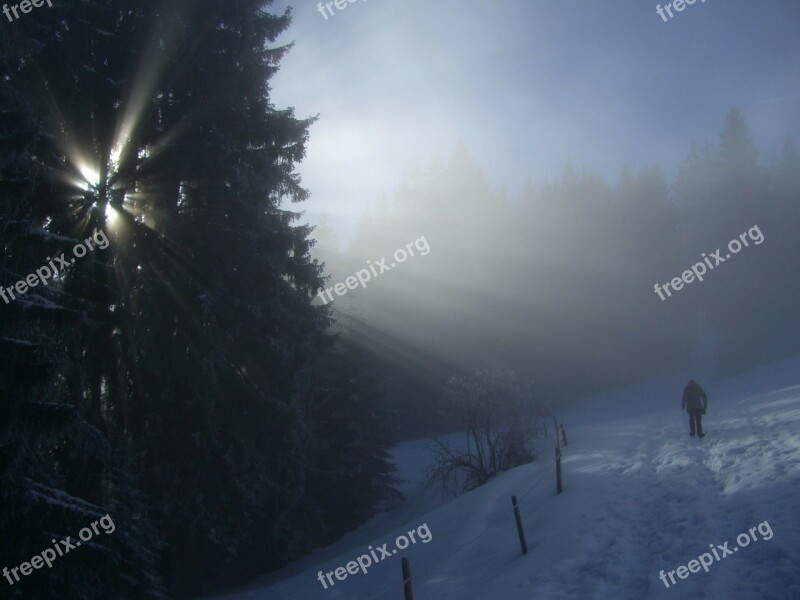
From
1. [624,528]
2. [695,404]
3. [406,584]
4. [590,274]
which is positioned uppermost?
[590,274]

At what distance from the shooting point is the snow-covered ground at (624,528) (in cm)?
802

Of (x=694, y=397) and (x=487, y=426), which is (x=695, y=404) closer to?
(x=694, y=397)

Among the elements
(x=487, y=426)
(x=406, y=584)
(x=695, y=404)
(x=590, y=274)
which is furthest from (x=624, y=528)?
(x=590, y=274)

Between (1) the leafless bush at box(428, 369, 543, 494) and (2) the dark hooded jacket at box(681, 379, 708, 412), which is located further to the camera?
(1) the leafless bush at box(428, 369, 543, 494)

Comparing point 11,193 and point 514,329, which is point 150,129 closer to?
point 11,193

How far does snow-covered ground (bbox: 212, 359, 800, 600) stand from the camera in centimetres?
802

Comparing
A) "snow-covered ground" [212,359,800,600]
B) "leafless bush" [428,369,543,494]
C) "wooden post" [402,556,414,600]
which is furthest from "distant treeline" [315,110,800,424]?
"wooden post" [402,556,414,600]

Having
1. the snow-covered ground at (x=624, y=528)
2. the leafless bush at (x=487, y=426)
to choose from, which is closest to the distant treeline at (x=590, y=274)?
the leafless bush at (x=487, y=426)

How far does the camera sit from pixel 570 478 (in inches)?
603

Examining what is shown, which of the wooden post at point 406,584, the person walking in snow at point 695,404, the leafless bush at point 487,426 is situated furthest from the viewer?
the leafless bush at point 487,426

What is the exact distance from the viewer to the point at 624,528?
10.3 meters

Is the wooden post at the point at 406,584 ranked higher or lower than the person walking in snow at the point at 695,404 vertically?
higher

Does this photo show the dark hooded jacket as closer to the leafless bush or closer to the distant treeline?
the leafless bush

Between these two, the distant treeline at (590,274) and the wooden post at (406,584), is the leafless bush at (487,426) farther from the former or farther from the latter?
the distant treeline at (590,274)
